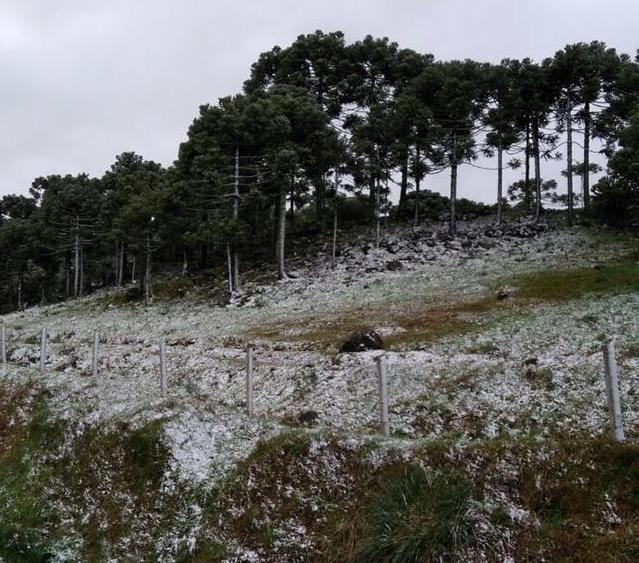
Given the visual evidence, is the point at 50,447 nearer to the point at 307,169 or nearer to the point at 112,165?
the point at 307,169

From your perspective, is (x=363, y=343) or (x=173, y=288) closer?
(x=363, y=343)

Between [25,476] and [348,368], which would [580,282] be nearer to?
[348,368]

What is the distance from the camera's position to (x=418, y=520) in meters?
7.87

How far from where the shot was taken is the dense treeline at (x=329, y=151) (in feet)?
129

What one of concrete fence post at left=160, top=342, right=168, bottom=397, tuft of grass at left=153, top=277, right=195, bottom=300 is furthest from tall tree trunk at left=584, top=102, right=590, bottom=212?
concrete fence post at left=160, top=342, right=168, bottom=397

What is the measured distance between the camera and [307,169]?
4150cm

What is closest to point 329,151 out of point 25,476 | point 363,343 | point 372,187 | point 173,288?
point 372,187

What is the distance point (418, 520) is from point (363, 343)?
1114 centimetres

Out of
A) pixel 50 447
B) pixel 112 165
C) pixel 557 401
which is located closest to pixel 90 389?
pixel 50 447

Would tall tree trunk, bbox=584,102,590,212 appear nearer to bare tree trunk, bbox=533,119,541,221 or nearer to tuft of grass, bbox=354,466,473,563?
bare tree trunk, bbox=533,119,541,221

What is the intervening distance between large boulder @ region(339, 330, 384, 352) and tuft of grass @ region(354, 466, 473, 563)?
9.95 metres

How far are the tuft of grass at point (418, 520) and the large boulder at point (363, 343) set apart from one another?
995 cm

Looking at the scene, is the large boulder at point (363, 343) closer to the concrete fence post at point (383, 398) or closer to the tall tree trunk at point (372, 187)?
the concrete fence post at point (383, 398)

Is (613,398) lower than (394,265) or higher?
lower
